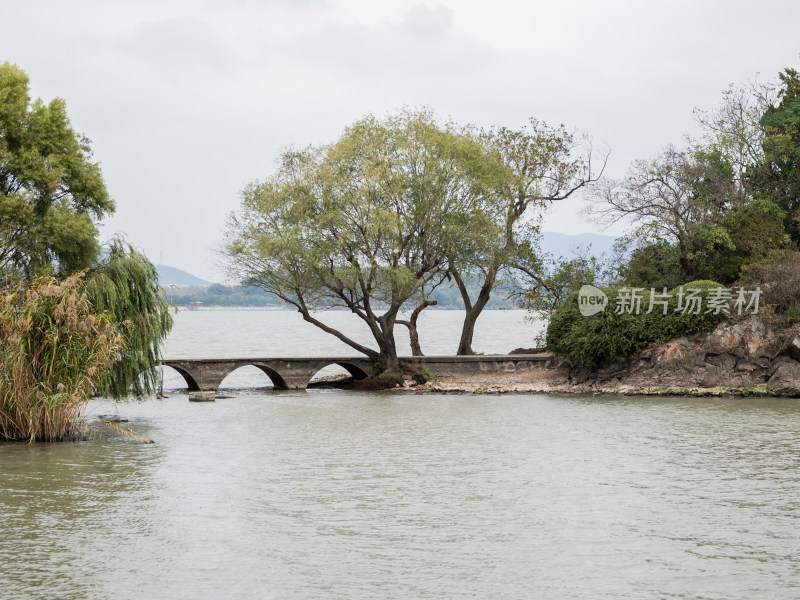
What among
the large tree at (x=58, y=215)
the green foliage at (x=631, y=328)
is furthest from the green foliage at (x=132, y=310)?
the green foliage at (x=631, y=328)

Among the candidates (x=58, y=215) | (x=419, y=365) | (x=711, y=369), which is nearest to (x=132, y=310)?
(x=58, y=215)

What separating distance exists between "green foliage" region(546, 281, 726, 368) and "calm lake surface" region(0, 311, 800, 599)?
26.8ft

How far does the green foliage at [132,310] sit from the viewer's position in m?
28.6

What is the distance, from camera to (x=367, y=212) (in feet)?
137

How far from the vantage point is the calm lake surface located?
1223 centimetres

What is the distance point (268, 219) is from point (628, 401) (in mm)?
17447

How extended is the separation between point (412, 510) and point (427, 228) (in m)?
26.5

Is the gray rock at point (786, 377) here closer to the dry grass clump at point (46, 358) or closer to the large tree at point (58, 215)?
the large tree at point (58, 215)

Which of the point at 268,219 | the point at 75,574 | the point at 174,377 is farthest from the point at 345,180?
the point at 75,574

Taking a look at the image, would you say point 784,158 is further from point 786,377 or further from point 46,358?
point 46,358

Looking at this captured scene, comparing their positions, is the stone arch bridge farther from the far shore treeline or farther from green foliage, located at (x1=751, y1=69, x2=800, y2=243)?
green foliage, located at (x1=751, y1=69, x2=800, y2=243)

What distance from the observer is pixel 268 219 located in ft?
140

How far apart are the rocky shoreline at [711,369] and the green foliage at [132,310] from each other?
A: 16.3 metres

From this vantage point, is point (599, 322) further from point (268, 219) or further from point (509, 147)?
point (268, 219)
